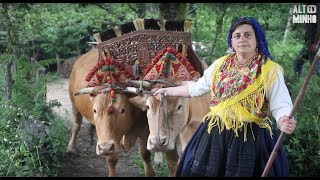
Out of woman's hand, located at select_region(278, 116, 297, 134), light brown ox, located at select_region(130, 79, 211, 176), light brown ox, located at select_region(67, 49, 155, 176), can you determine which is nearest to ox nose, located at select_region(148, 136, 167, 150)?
light brown ox, located at select_region(130, 79, 211, 176)

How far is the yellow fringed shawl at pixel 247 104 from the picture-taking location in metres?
3.04

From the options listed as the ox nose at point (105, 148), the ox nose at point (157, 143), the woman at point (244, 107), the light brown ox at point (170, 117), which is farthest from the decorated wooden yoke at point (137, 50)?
the woman at point (244, 107)

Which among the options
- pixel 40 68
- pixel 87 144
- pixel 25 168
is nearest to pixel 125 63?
pixel 25 168

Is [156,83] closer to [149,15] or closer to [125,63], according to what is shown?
[125,63]

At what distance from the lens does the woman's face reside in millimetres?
3088

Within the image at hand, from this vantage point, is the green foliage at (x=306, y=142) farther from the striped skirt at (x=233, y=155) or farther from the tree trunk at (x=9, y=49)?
the tree trunk at (x=9, y=49)

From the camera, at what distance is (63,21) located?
457 inches

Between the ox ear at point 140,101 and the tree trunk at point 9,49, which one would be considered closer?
the ox ear at point 140,101

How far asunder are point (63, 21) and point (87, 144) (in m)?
5.43

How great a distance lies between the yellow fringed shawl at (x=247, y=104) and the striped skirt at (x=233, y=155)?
0.05 m

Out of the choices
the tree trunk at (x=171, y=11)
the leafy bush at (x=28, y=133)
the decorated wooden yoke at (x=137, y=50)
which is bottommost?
the leafy bush at (x=28, y=133)

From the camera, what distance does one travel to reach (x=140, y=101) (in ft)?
14.2

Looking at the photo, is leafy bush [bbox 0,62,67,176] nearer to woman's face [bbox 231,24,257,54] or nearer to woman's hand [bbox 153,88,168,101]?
woman's hand [bbox 153,88,168,101]

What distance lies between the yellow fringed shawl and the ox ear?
1150 mm
